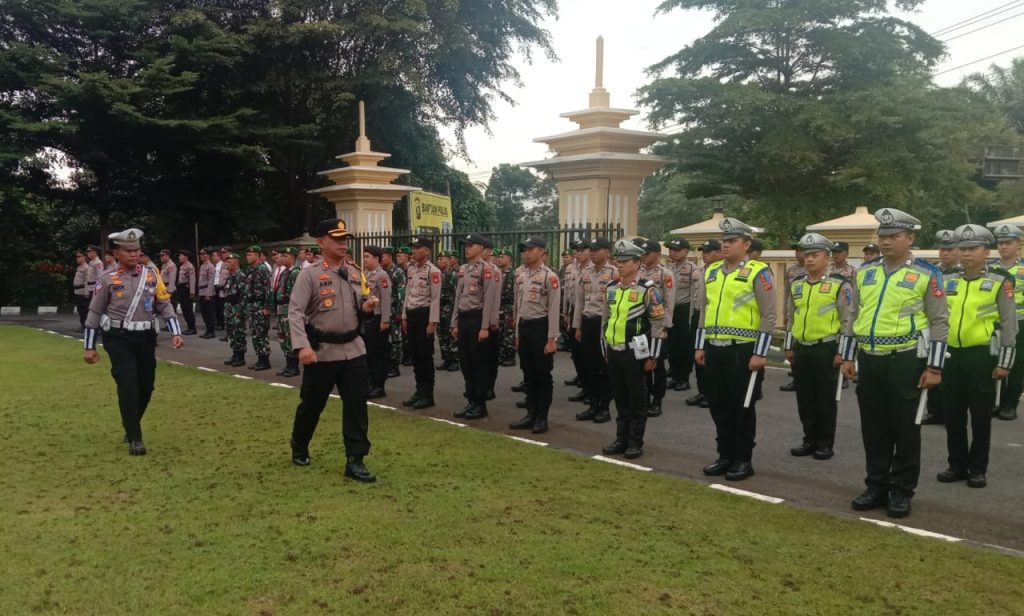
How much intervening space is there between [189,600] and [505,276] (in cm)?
691

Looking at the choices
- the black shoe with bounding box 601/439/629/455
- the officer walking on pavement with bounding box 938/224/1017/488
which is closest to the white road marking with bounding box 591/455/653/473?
the black shoe with bounding box 601/439/629/455

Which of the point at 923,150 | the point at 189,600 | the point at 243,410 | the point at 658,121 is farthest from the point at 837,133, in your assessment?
the point at 189,600

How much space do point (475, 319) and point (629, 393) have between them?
196 cm

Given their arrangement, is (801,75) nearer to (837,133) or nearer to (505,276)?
(837,133)

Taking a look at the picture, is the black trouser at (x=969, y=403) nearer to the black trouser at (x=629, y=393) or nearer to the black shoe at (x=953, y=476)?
the black shoe at (x=953, y=476)

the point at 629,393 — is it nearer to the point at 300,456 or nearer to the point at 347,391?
the point at 347,391

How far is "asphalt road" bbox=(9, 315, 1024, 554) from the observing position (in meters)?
4.86

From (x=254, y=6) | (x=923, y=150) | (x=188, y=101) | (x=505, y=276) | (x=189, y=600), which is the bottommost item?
(x=189, y=600)

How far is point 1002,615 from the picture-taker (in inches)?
135

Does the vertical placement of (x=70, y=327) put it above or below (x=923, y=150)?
below

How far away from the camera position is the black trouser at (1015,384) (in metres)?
7.19

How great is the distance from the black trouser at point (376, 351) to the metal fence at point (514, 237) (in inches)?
51.1

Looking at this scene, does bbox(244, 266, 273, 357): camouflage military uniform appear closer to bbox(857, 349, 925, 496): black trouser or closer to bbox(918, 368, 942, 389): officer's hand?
bbox(857, 349, 925, 496): black trouser

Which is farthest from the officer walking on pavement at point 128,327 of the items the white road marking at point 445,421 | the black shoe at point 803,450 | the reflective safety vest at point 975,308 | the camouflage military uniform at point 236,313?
the reflective safety vest at point 975,308
